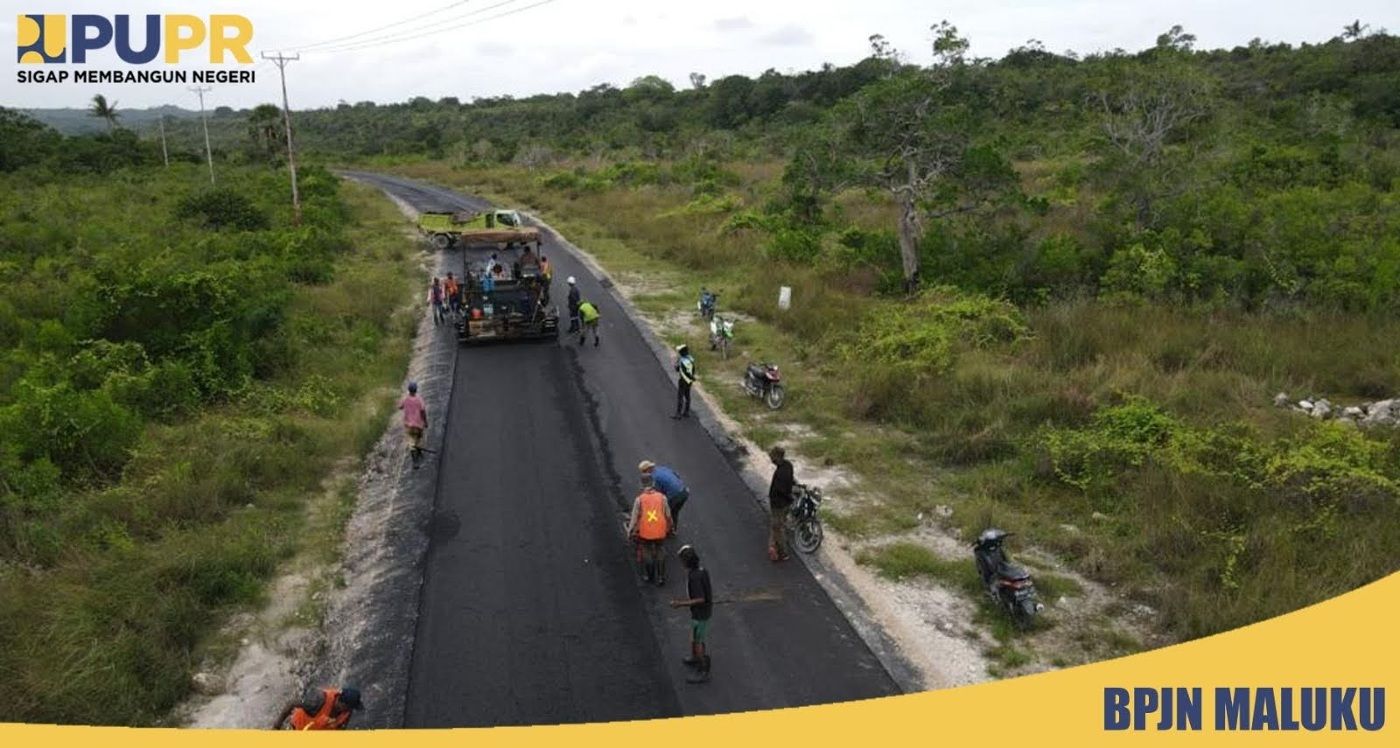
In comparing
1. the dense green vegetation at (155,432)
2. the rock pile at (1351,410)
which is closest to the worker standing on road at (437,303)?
the dense green vegetation at (155,432)

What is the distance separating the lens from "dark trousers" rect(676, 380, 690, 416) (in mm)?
16469

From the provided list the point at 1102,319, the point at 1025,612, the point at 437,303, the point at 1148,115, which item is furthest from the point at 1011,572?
the point at 1148,115

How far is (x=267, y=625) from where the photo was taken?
1001 cm

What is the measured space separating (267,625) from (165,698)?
4.81ft

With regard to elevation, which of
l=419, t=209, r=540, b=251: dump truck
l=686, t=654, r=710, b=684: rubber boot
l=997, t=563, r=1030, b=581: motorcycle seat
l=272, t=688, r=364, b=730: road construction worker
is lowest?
l=686, t=654, r=710, b=684: rubber boot

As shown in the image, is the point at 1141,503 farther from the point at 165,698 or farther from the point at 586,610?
the point at 165,698

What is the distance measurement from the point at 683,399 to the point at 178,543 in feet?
28.1

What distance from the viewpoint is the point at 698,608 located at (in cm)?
887

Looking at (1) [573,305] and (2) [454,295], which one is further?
(2) [454,295]

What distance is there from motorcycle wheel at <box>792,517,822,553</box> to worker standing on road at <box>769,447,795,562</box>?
0.28 m

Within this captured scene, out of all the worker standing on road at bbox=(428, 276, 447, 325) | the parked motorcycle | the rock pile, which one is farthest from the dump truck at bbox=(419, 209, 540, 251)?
the rock pile

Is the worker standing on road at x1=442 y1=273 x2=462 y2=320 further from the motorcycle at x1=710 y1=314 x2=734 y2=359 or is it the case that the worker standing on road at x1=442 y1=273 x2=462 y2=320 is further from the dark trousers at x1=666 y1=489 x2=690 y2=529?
the dark trousers at x1=666 y1=489 x2=690 y2=529

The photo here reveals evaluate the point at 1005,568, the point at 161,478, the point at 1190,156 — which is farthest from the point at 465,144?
the point at 1005,568

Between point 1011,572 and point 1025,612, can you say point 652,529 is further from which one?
point 1025,612
